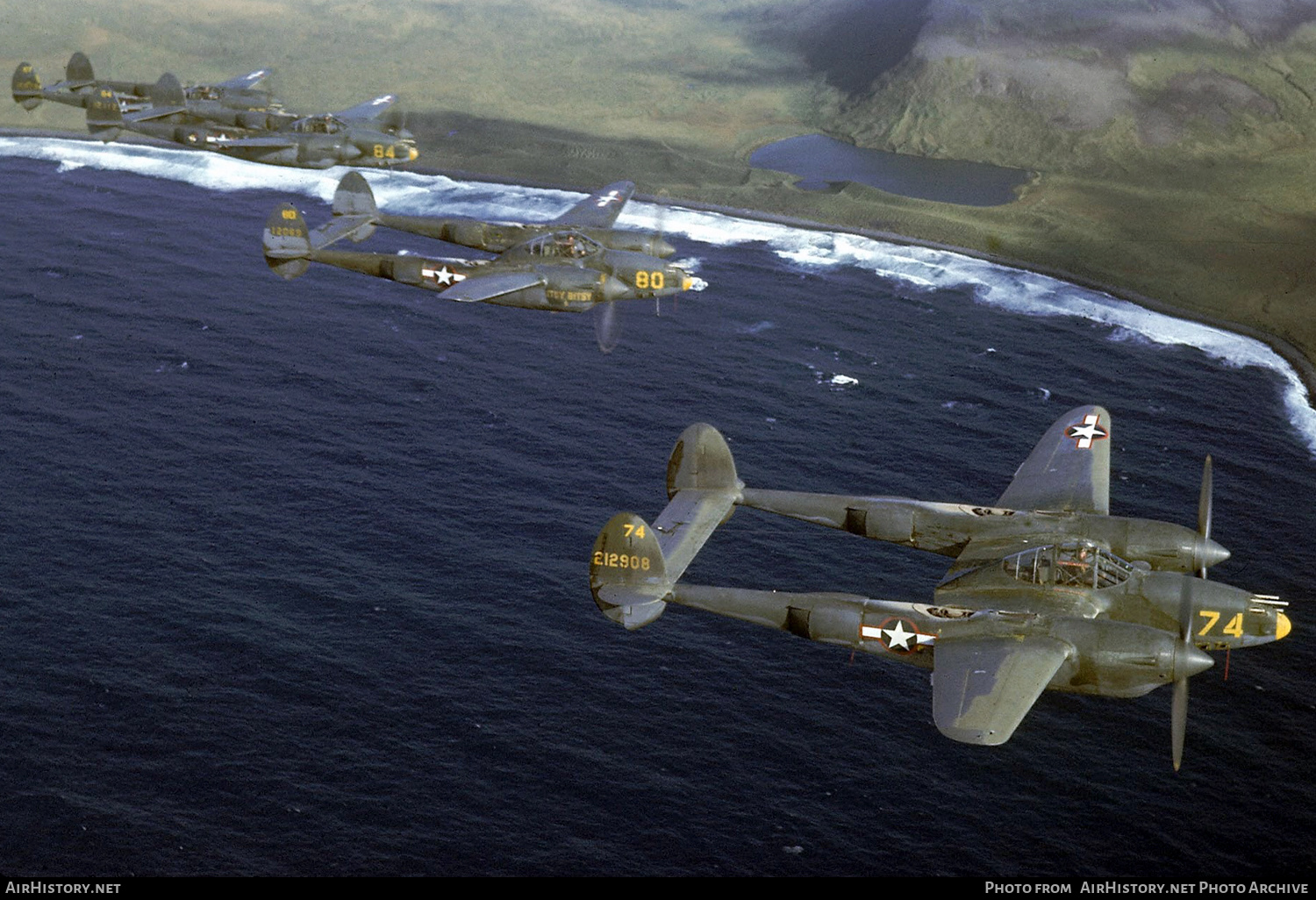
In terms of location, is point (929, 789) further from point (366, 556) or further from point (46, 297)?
point (46, 297)

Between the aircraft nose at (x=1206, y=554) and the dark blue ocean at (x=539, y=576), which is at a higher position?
the aircraft nose at (x=1206, y=554)

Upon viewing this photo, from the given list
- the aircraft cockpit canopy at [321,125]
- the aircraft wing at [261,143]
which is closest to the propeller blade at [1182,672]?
the aircraft cockpit canopy at [321,125]

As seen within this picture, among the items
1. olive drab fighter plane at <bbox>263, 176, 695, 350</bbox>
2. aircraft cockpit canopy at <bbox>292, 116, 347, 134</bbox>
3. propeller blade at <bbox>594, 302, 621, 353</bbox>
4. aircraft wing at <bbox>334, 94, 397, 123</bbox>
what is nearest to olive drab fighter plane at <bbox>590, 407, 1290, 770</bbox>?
propeller blade at <bbox>594, 302, 621, 353</bbox>

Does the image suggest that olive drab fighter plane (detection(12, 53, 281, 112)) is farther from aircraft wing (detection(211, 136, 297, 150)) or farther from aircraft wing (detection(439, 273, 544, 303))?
aircraft wing (detection(439, 273, 544, 303))

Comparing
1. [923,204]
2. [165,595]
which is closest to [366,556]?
[165,595]

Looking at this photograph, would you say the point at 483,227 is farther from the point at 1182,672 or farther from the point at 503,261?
the point at 1182,672

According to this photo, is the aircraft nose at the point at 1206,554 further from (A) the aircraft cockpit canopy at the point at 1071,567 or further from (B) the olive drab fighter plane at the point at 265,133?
(B) the olive drab fighter plane at the point at 265,133
